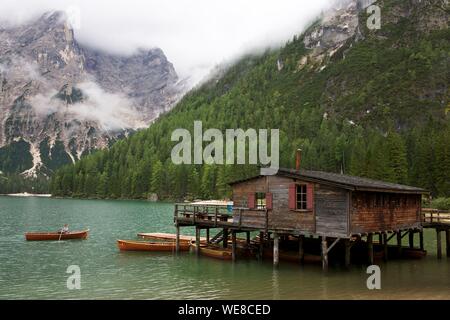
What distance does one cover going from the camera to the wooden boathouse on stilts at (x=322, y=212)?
32.8m

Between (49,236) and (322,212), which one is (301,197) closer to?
(322,212)

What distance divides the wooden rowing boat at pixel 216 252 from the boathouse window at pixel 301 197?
9.28 m

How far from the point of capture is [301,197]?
3469cm

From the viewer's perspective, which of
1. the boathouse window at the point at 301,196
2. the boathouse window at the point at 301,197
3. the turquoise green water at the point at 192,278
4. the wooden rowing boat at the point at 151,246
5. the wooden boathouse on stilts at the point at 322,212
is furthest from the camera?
the wooden rowing boat at the point at 151,246

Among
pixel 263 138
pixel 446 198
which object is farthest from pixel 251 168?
pixel 446 198

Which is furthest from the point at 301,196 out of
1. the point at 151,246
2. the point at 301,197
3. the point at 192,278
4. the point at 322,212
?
the point at 151,246

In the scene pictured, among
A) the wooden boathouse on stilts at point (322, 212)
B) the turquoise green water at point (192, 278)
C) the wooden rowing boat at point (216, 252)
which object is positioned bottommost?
the turquoise green water at point (192, 278)

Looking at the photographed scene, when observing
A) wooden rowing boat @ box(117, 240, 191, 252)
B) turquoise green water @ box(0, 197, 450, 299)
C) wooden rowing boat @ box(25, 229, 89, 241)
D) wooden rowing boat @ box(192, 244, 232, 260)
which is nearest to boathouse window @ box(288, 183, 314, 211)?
turquoise green water @ box(0, 197, 450, 299)

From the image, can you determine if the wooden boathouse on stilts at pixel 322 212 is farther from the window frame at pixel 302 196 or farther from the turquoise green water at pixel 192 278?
the turquoise green water at pixel 192 278

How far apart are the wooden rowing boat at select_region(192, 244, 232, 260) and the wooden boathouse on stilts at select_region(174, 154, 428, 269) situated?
0.80 m

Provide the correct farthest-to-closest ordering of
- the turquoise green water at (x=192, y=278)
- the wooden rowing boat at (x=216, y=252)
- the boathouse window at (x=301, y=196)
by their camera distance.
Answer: the wooden rowing boat at (x=216, y=252) < the boathouse window at (x=301, y=196) < the turquoise green water at (x=192, y=278)

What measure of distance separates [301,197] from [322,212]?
6.79 ft

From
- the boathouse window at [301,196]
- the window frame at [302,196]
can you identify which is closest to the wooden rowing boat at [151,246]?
the boathouse window at [301,196]
